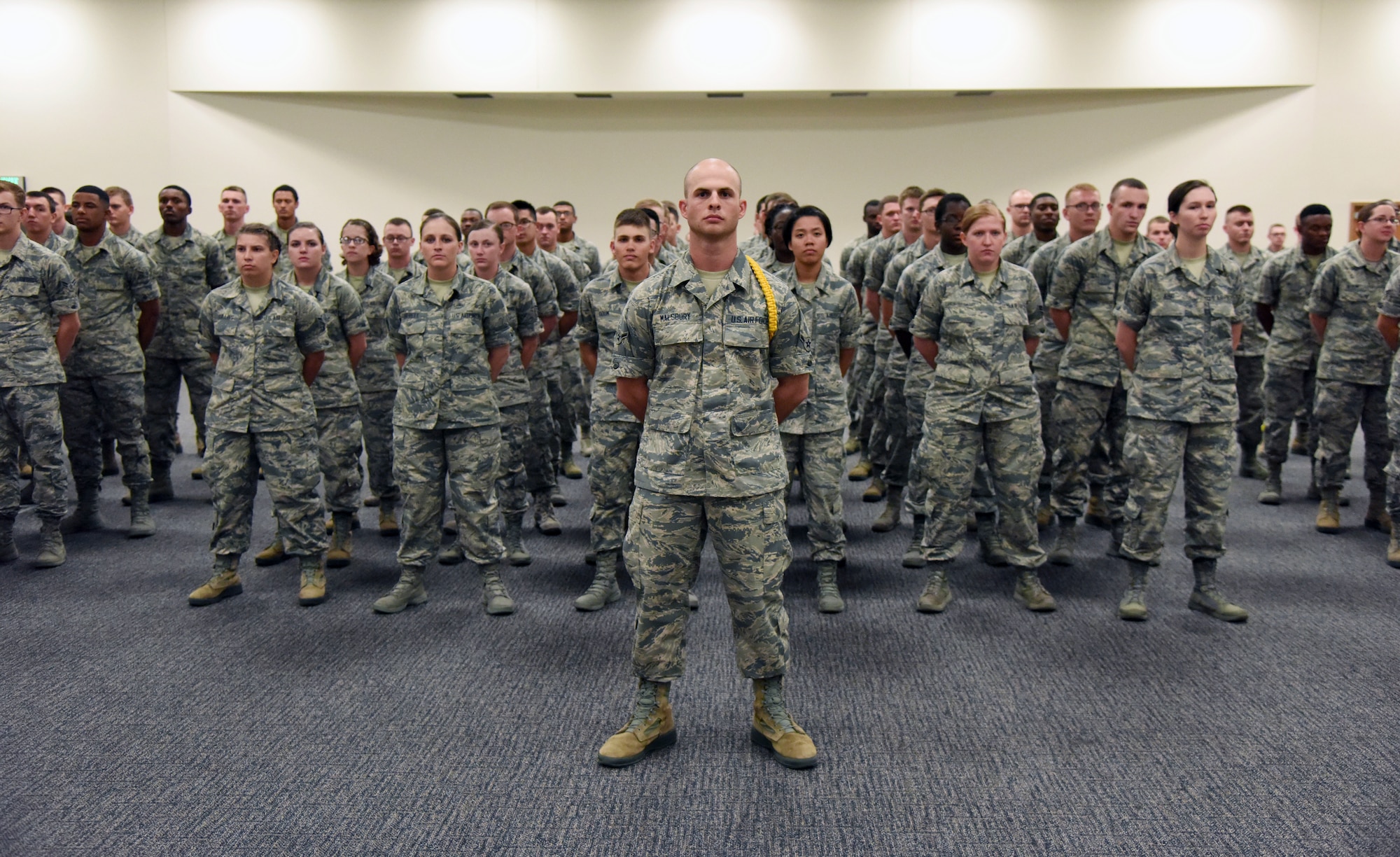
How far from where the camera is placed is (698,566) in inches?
111

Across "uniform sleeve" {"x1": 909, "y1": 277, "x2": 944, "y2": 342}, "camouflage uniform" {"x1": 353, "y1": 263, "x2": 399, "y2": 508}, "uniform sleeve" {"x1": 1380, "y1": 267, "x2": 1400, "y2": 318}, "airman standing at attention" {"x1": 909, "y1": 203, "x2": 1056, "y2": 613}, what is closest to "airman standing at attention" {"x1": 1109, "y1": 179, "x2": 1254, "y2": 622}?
"airman standing at attention" {"x1": 909, "y1": 203, "x2": 1056, "y2": 613}

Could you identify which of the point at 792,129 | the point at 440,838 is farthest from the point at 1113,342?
the point at 792,129

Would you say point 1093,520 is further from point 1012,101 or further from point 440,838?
point 1012,101

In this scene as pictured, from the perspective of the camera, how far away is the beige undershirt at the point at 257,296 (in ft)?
13.6

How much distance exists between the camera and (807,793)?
2748mm

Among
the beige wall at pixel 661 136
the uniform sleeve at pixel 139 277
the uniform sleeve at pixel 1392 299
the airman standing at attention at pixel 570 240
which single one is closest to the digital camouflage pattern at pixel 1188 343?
the uniform sleeve at pixel 1392 299

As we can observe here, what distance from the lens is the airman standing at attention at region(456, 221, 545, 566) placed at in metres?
4.62

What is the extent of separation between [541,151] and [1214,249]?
847 centimetres

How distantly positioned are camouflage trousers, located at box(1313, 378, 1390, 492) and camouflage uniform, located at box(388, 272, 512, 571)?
173 inches

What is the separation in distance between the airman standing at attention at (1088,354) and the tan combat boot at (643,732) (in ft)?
8.45

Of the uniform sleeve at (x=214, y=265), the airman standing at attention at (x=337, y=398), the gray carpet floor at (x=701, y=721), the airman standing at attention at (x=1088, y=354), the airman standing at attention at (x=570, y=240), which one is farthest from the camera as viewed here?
the airman standing at attention at (x=570, y=240)

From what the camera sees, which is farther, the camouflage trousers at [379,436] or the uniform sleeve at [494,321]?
the camouflage trousers at [379,436]

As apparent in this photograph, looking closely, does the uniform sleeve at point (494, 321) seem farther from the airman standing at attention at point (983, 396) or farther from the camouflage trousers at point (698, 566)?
the airman standing at attention at point (983, 396)

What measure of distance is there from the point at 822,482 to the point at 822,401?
35cm
